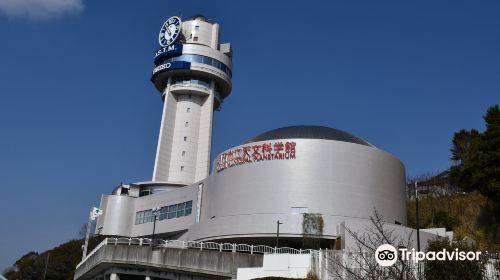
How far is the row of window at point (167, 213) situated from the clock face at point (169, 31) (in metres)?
28.8

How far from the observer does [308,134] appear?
4906 cm

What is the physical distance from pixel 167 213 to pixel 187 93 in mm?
24131

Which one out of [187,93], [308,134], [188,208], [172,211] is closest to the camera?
[308,134]

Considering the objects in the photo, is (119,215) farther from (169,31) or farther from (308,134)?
(308,134)

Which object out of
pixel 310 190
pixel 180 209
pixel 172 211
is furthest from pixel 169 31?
pixel 310 190

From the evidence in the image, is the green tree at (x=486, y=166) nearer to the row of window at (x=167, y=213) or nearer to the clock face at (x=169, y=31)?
the row of window at (x=167, y=213)

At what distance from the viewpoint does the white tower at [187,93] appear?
76.0 m

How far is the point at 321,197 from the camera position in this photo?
45562mm

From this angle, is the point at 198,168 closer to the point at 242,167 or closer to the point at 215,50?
the point at 215,50

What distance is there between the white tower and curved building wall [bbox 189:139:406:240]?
27456mm

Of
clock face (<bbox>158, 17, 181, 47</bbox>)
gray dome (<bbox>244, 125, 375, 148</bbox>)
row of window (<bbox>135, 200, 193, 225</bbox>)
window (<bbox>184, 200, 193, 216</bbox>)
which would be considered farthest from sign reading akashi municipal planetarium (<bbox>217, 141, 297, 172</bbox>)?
clock face (<bbox>158, 17, 181, 47</bbox>)

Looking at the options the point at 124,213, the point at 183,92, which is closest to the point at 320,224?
the point at 124,213

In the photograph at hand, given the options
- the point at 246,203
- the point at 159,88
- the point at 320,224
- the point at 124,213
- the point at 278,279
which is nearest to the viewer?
the point at 278,279

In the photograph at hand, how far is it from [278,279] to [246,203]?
21183 mm
